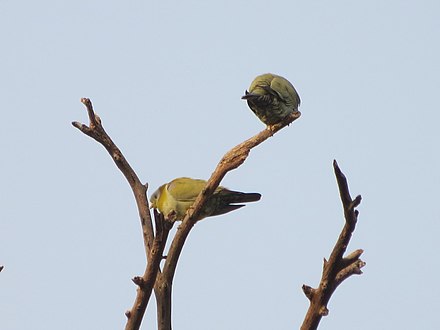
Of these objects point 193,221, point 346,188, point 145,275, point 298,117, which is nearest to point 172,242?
point 193,221

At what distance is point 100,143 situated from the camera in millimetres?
5820

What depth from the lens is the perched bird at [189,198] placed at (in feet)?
22.5

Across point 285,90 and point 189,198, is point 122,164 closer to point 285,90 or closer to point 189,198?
point 285,90

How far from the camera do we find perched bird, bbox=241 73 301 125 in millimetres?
5578

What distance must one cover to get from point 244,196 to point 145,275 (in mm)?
2241

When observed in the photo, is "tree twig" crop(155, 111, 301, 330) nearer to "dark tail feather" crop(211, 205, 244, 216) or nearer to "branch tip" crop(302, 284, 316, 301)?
"branch tip" crop(302, 284, 316, 301)

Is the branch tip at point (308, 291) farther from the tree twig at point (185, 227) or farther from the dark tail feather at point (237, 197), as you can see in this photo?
the dark tail feather at point (237, 197)

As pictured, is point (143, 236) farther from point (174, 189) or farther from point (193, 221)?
point (174, 189)

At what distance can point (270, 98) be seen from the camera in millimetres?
5621

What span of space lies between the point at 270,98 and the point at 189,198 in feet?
6.81

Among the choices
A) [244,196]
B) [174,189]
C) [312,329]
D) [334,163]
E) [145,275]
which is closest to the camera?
[334,163]

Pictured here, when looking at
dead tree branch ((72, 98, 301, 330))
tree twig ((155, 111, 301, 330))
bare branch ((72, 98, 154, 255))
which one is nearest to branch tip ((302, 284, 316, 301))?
dead tree branch ((72, 98, 301, 330))

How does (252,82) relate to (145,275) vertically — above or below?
above

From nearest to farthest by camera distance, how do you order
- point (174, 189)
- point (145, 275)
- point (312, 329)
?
point (312, 329) < point (145, 275) < point (174, 189)
